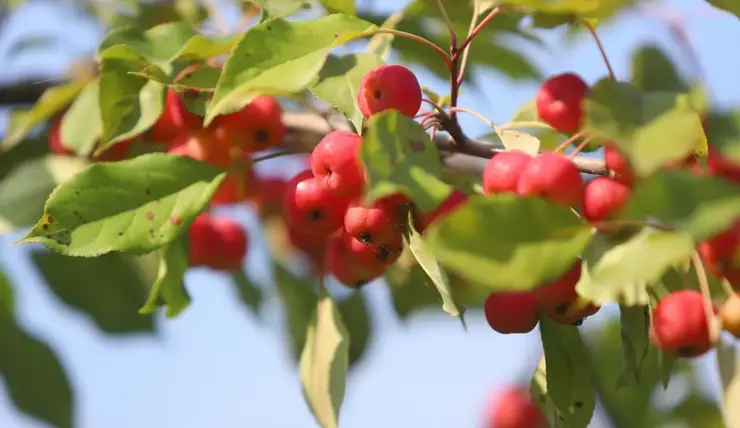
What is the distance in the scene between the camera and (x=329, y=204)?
46.2 inches

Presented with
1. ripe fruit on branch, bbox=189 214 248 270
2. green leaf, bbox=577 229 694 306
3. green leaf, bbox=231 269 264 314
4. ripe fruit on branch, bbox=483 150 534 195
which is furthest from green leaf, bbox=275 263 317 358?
green leaf, bbox=577 229 694 306

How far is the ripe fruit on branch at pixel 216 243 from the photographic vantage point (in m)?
1.88

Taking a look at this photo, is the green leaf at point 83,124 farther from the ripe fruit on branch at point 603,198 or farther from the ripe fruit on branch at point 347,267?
the ripe fruit on branch at point 603,198

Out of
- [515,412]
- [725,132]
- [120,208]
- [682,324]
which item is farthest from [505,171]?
[515,412]

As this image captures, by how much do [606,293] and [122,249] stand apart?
592 mm

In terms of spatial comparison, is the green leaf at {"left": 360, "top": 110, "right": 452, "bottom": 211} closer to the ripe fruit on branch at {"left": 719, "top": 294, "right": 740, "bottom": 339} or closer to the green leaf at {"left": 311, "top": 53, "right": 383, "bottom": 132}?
the green leaf at {"left": 311, "top": 53, "right": 383, "bottom": 132}

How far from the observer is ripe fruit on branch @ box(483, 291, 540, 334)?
114 cm

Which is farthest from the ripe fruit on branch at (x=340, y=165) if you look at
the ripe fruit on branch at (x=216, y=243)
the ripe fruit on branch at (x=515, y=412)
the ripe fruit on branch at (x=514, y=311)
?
the ripe fruit on branch at (x=515, y=412)

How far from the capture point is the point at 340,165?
3.51 ft

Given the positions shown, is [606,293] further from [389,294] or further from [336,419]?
[389,294]

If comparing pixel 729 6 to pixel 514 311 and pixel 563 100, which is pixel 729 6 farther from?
pixel 514 311

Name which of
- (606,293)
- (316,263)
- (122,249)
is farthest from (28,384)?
(606,293)

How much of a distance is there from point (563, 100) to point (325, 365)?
55 centimetres

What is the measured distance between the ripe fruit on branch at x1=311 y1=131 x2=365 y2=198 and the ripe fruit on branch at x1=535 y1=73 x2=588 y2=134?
0.28 m
